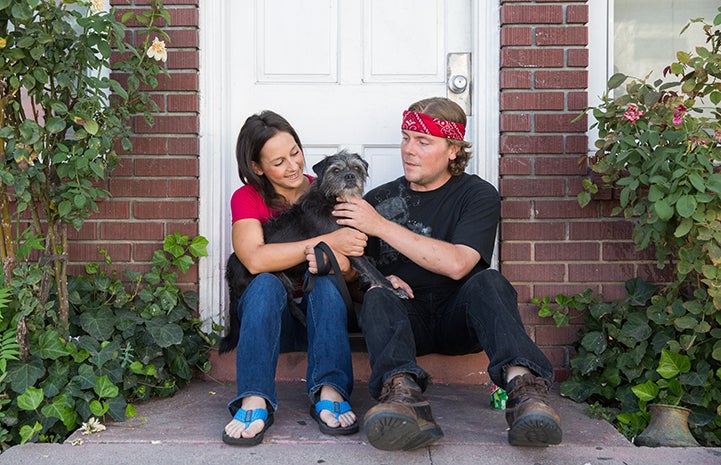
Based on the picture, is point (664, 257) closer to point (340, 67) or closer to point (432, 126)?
point (432, 126)

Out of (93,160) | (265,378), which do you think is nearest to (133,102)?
(93,160)

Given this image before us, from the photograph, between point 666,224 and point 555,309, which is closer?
point 666,224

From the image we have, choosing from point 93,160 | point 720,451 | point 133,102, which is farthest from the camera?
point 133,102

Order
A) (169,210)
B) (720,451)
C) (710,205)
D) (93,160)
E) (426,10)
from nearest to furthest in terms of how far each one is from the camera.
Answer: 1. (720,451)
2. (710,205)
3. (93,160)
4. (169,210)
5. (426,10)

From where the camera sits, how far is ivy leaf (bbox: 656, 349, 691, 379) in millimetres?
2979

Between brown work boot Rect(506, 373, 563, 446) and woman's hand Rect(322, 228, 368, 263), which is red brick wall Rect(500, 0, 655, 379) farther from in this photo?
brown work boot Rect(506, 373, 563, 446)

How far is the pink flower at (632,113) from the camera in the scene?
3039mm

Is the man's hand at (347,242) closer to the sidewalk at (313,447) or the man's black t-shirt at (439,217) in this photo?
the man's black t-shirt at (439,217)

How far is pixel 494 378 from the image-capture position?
2648 mm

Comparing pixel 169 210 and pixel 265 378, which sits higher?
pixel 169 210

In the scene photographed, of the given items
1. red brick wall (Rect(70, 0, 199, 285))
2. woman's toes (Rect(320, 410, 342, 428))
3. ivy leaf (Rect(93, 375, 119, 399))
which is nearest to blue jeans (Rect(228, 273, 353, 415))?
woman's toes (Rect(320, 410, 342, 428))

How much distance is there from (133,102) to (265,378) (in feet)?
4.84

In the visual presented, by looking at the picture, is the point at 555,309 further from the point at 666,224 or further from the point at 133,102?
the point at 133,102

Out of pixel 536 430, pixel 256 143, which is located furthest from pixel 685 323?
pixel 256 143
